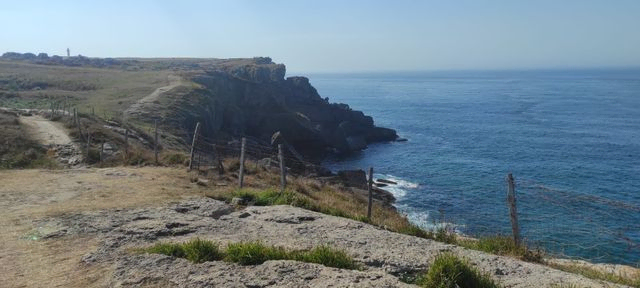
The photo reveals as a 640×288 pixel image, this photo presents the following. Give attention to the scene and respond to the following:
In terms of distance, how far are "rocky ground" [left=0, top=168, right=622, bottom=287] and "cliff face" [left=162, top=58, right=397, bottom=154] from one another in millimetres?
41716

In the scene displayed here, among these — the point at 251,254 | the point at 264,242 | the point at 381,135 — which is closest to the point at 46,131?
the point at 264,242

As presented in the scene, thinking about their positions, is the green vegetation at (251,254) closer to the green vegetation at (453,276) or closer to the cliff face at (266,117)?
the green vegetation at (453,276)

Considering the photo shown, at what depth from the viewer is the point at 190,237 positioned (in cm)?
1206

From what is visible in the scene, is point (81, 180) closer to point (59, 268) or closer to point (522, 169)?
point (59, 268)

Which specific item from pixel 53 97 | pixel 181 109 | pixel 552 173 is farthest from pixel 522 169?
pixel 53 97

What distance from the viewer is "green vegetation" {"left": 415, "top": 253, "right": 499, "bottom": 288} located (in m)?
8.45

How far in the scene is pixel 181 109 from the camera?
189ft

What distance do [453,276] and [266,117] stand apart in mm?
72567

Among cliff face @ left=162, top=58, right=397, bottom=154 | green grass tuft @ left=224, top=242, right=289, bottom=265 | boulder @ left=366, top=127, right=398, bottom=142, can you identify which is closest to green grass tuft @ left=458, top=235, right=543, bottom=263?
green grass tuft @ left=224, top=242, right=289, bottom=265

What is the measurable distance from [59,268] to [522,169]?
4938 centimetres

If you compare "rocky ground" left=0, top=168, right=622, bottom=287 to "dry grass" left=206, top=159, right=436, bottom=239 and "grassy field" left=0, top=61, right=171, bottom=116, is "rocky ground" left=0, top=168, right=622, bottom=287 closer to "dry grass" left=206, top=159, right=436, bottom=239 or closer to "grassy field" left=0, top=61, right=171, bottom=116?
"dry grass" left=206, top=159, right=436, bottom=239

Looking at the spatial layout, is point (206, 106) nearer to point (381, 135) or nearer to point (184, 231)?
point (381, 135)

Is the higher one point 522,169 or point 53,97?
point 53,97

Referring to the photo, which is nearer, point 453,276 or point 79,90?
point 453,276
